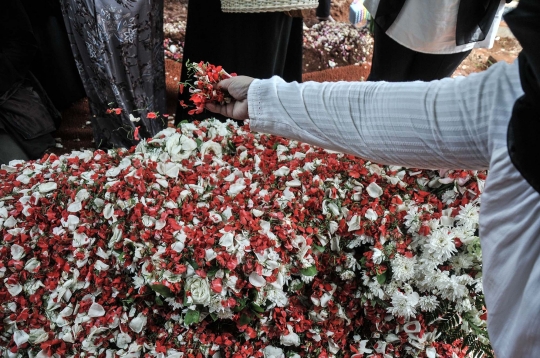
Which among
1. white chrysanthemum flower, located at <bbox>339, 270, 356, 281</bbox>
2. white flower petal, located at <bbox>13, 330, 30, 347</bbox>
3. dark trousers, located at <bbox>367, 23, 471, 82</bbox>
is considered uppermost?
dark trousers, located at <bbox>367, 23, 471, 82</bbox>

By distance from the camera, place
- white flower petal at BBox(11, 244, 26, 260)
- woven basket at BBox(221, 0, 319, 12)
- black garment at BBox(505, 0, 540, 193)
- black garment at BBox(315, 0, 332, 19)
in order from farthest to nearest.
Answer: black garment at BBox(315, 0, 332, 19), woven basket at BBox(221, 0, 319, 12), white flower petal at BBox(11, 244, 26, 260), black garment at BBox(505, 0, 540, 193)

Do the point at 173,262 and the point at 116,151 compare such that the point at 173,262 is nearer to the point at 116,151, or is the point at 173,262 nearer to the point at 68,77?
the point at 116,151

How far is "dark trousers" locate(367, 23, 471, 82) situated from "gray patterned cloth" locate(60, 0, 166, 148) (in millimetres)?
886

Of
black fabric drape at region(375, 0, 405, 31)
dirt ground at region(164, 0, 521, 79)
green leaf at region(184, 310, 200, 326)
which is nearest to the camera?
green leaf at region(184, 310, 200, 326)

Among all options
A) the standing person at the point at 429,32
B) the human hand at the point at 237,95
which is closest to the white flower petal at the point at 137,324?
the human hand at the point at 237,95

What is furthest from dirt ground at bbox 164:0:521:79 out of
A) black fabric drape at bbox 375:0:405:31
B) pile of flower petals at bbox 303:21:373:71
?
black fabric drape at bbox 375:0:405:31

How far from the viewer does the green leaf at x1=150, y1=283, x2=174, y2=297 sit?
0.88 meters

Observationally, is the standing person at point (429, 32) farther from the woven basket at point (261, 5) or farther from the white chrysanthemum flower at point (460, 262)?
the white chrysanthemum flower at point (460, 262)

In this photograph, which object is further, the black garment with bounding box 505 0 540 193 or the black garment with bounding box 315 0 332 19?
the black garment with bounding box 315 0 332 19

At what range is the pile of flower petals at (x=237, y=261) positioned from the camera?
0.91m

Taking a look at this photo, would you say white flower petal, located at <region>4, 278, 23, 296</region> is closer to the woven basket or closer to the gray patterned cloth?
the gray patterned cloth

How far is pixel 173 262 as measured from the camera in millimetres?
893

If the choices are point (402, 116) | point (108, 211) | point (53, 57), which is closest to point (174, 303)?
point (108, 211)

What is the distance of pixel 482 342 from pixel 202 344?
0.62 m
